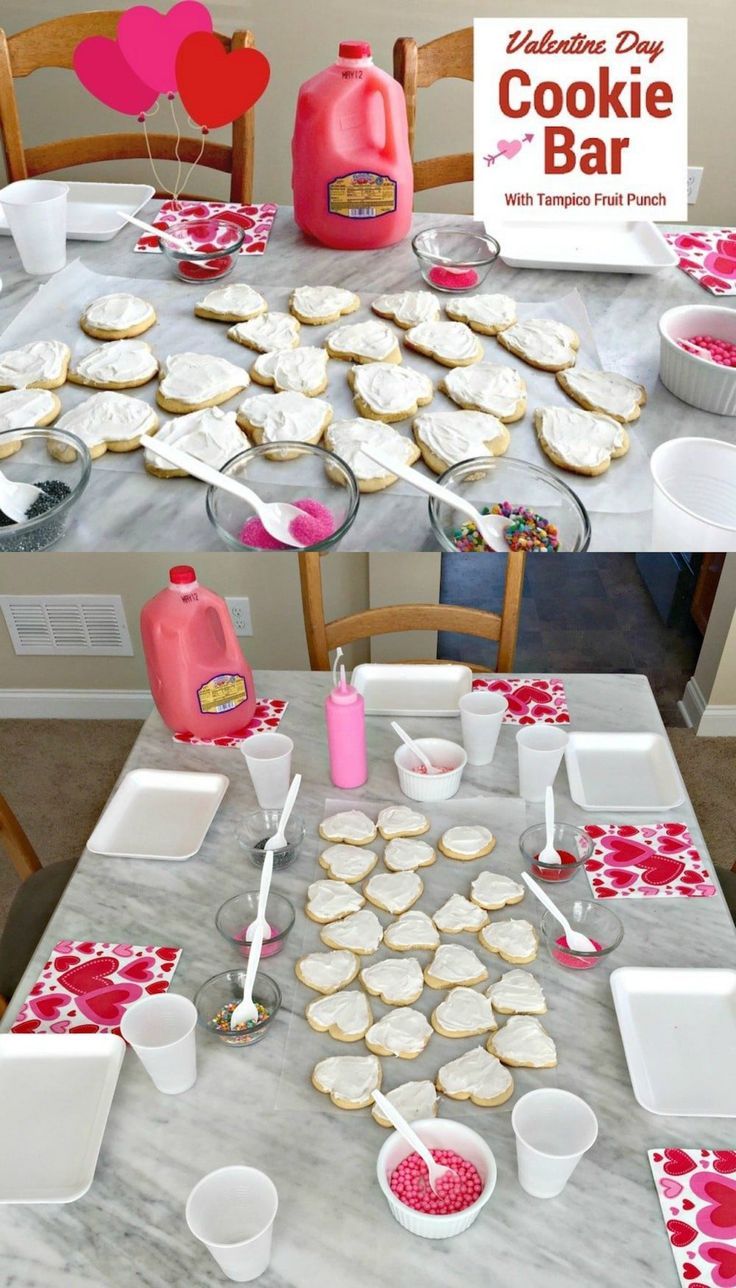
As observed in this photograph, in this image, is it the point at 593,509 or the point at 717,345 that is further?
the point at 717,345

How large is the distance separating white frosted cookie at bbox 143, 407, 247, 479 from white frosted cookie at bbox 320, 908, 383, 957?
368 mm

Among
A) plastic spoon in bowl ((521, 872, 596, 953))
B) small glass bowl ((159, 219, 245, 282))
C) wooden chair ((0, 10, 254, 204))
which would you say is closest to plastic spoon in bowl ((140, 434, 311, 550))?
plastic spoon in bowl ((521, 872, 596, 953))

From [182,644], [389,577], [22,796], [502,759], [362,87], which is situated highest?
[362,87]

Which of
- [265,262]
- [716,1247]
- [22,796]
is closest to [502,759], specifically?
[716,1247]

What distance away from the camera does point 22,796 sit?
1.64m

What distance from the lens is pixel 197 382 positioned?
0.79 m

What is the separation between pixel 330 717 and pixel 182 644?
163mm

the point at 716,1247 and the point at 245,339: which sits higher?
the point at 245,339

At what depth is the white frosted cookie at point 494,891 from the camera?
781 mm

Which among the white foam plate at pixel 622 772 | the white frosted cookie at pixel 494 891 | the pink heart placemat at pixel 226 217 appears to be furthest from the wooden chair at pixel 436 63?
the white frosted cookie at pixel 494 891

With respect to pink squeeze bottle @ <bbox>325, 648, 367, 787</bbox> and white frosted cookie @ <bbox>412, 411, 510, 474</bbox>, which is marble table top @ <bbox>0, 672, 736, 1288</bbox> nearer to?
pink squeeze bottle @ <bbox>325, 648, 367, 787</bbox>

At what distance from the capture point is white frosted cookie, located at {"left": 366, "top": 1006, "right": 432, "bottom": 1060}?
2.21 feet

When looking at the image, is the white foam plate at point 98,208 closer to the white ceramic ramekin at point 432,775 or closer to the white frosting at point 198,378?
the white frosting at point 198,378

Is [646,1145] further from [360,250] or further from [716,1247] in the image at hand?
[360,250]
